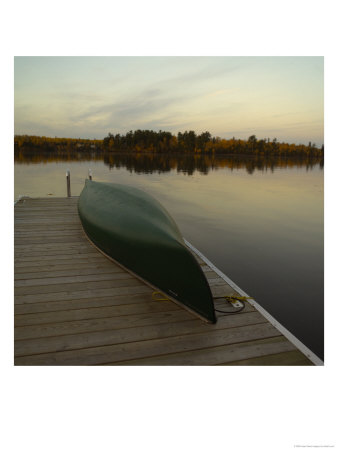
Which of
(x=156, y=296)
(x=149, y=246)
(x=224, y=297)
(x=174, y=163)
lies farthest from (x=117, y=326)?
(x=174, y=163)

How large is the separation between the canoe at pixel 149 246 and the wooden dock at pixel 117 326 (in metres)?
0.15

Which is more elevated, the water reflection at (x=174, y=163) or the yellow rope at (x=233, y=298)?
the water reflection at (x=174, y=163)

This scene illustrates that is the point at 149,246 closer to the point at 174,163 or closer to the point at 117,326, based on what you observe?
the point at 117,326

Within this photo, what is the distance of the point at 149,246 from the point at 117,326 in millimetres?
874

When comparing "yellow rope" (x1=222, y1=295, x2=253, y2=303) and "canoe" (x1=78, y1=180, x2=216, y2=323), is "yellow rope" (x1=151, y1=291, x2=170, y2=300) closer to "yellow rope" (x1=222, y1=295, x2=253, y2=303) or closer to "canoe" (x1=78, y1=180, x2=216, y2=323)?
"canoe" (x1=78, y1=180, x2=216, y2=323)

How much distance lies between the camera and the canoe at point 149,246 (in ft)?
8.73

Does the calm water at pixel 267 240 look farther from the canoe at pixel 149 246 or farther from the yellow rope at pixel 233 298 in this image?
the canoe at pixel 149 246

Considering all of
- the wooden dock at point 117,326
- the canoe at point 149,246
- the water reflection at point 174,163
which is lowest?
the wooden dock at point 117,326

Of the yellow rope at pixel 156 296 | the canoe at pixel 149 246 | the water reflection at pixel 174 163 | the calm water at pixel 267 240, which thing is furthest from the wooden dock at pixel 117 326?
the water reflection at pixel 174 163

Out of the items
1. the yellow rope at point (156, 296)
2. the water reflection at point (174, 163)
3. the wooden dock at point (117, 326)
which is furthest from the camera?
the water reflection at point (174, 163)

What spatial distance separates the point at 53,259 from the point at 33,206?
3.85 metres

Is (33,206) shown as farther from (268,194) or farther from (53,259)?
(268,194)

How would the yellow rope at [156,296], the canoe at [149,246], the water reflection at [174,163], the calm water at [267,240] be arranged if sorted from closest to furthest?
1. the canoe at [149,246]
2. the yellow rope at [156,296]
3. the calm water at [267,240]
4. the water reflection at [174,163]
